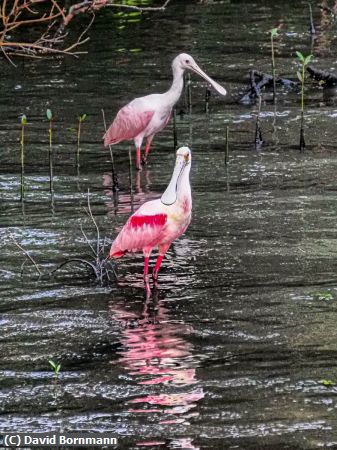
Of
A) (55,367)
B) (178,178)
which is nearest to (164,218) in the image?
(178,178)

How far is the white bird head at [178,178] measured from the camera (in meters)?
10.5

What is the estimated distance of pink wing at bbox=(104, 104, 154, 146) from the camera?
640 inches

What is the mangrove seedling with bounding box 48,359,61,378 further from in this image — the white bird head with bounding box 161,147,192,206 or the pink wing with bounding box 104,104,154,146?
the pink wing with bounding box 104,104,154,146

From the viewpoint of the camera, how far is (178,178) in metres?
10.6

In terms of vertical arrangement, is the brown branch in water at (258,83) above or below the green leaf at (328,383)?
above

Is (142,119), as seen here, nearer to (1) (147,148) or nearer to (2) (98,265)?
(1) (147,148)

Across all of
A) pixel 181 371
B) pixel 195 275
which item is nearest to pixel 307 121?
pixel 195 275

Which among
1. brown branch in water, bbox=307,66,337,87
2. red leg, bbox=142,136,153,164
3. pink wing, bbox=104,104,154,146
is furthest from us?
brown branch in water, bbox=307,66,337,87

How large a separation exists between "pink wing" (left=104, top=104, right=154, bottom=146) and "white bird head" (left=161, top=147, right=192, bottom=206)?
5.59 m

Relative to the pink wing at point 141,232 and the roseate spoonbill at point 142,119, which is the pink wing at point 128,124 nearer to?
the roseate spoonbill at point 142,119

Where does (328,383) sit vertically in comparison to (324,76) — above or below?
below

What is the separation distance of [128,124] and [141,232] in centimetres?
582

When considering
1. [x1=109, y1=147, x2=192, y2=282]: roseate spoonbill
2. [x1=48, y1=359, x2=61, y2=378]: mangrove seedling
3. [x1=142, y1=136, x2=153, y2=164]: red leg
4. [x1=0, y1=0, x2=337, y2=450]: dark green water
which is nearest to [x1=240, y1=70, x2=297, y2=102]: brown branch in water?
[x1=0, y1=0, x2=337, y2=450]: dark green water

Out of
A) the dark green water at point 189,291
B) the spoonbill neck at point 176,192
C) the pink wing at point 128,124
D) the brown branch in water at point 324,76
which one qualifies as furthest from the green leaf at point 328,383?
the brown branch in water at point 324,76
